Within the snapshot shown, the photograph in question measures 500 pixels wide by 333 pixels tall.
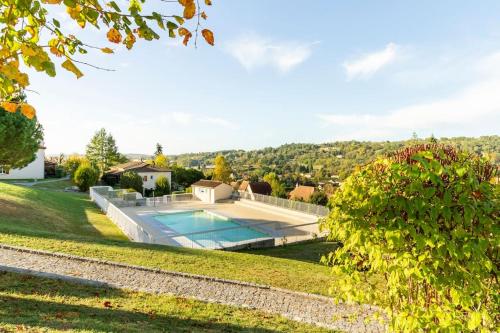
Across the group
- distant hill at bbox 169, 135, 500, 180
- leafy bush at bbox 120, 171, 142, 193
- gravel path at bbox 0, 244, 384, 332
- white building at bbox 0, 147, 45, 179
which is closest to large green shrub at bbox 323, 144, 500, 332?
gravel path at bbox 0, 244, 384, 332

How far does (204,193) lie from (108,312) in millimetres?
32661

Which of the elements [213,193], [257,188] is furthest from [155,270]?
[257,188]

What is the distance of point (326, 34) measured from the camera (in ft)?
76.7

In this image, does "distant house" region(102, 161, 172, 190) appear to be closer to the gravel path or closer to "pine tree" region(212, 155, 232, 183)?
"pine tree" region(212, 155, 232, 183)

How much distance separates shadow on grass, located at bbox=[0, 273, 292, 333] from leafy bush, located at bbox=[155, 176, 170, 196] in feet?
114

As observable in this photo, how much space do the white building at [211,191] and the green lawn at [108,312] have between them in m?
30.0

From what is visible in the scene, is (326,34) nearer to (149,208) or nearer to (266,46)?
(266,46)

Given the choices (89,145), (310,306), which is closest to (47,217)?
(310,306)

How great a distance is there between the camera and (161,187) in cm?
4109

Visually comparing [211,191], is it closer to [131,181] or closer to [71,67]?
[131,181]

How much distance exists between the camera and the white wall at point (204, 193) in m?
37.0

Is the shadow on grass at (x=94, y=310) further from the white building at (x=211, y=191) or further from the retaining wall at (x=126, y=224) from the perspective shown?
the white building at (x=211, y=191)

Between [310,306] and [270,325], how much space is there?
5.83 feet

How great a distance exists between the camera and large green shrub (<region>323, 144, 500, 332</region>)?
2830 millimetres
